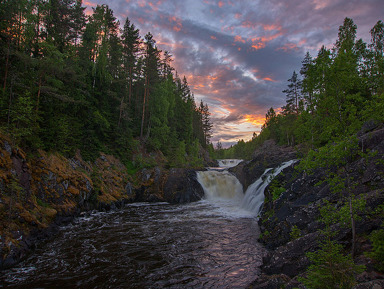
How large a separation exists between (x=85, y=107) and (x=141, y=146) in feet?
36.1

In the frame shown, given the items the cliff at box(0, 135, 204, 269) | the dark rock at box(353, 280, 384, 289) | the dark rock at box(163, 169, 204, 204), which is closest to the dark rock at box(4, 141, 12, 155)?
the cliff at box(0, 135, 204, 269)

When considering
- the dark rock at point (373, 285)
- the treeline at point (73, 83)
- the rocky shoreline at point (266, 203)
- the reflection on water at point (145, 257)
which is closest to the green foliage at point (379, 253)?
the rocky shoreline at point (266, 203)

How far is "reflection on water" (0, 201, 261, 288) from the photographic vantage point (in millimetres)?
7391

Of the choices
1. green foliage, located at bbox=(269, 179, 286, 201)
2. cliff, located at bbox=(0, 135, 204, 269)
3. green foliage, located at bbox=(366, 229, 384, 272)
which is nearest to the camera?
green foliage, located at bbox=(366, 229, 384, 272)

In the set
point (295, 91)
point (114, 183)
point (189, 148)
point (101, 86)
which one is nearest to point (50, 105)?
point (114, 183)

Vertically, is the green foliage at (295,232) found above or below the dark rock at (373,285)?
below

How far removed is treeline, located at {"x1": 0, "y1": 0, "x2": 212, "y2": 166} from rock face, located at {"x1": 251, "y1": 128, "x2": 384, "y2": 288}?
13.9 metres

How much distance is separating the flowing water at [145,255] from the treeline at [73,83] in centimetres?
→ 674

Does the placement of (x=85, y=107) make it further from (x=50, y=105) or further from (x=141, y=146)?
(x=141, y=146)

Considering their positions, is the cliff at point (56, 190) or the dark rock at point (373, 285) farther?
the cliff at point (56, 190)

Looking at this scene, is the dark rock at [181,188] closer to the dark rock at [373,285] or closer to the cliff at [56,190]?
the cliff at [56,190]

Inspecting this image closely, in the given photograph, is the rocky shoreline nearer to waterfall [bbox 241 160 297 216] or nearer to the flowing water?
the flowing water

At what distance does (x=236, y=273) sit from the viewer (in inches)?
311

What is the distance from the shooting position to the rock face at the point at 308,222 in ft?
19.1
